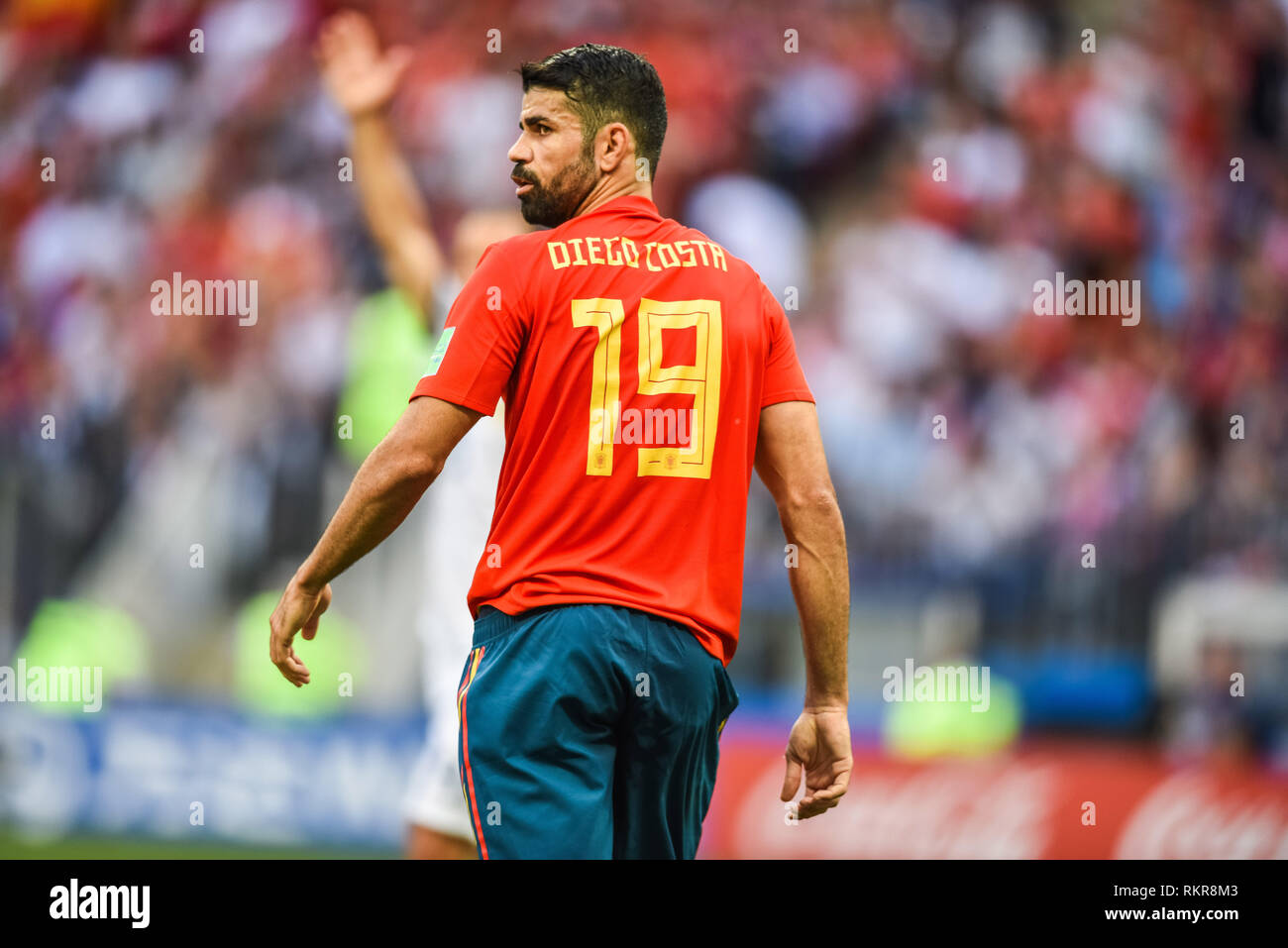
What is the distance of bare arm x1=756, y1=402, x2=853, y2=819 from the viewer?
2973mm

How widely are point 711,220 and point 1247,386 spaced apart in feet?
10.8

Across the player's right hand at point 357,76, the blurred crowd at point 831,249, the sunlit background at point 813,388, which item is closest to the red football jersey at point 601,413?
the player's right hand at point 357,76

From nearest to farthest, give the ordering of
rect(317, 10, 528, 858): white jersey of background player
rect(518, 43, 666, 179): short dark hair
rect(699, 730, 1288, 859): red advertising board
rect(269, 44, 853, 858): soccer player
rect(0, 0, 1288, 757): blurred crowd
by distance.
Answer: rect(269, 44, 853, 858): soccer player < rect(518, 43, 666, 179): short dark hair < rect(317, 10, 528, 858): white jersey of background player < rect(699, 730, 1288, 859): red advertising board < rect(0, 0, 1288, 757): blurred crowd

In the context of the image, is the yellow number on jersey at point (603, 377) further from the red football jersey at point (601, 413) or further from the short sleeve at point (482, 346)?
the short sleeve at point (482, 346)

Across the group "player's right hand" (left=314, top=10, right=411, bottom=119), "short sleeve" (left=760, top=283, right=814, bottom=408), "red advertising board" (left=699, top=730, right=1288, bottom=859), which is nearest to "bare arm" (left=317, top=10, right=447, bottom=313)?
"player's right hand" (left=314, top=10, right=411, bottom=119)

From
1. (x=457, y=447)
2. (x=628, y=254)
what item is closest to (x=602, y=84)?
(x=628, y=254)

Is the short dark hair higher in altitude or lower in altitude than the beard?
higher

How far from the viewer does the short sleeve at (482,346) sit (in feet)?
9.09

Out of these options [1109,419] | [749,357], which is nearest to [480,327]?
[749,357]

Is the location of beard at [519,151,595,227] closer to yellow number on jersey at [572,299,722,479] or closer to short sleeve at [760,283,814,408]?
yellow number on jersey at [572,299,722,479]

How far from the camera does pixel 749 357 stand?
9.59 feet

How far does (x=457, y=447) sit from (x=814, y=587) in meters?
1.82

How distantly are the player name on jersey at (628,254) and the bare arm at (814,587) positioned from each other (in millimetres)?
351

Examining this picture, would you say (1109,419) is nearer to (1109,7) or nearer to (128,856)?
(1109,7)
